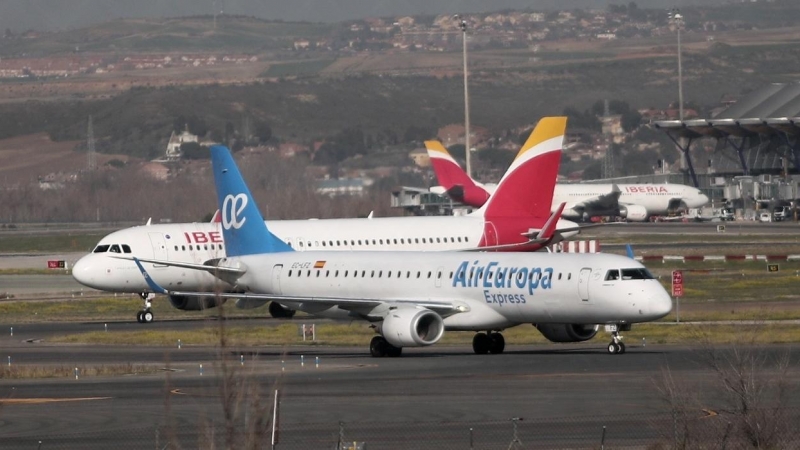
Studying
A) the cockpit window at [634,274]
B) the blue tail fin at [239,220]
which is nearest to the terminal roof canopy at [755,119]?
the blue tail fin at [239,220]

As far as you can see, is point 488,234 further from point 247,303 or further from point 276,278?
point 247,303

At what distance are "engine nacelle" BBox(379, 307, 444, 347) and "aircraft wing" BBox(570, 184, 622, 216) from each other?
10846cm

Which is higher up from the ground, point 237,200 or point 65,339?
point 237,200

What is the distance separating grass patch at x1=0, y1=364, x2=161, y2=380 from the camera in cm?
3931

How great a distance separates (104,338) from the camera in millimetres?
52000

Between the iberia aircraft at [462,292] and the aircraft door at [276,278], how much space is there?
0.04 meters

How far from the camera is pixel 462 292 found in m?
42.8

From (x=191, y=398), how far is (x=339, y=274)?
1404 cm

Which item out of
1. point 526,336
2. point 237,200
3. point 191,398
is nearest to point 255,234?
point 237,200

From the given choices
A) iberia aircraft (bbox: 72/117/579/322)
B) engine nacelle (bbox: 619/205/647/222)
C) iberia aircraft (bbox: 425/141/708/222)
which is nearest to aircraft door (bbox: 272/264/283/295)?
iberia aircraft (bbox: 72/117/579/322)

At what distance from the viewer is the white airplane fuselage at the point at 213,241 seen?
60.4 meters

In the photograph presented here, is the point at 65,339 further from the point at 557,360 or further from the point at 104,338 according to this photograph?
the point at 557,360

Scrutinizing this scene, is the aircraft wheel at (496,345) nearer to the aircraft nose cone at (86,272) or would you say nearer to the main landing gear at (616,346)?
the main landing gear at (616,346)

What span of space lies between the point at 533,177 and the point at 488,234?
3007 millimetres
